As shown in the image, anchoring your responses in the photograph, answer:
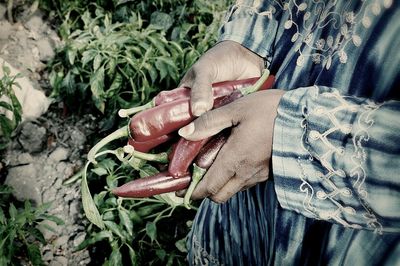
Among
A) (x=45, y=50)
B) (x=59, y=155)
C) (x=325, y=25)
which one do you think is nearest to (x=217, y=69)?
(x=325, y=25)

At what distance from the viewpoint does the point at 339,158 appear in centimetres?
71

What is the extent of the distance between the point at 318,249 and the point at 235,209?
0.33m

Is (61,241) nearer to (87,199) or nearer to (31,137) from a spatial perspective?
(31,137)

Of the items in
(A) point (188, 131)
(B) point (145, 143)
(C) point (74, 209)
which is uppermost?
(A) point (188, 131)

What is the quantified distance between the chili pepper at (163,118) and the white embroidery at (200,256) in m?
0.48

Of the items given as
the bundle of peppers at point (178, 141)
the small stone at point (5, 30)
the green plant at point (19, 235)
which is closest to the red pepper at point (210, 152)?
the bundle of peppers at point (178, 141)

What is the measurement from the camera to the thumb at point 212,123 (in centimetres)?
84

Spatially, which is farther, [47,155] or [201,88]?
[47,155]

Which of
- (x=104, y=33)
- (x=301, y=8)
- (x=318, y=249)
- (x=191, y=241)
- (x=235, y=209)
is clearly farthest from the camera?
(x=104, y=33)

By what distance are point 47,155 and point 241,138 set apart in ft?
6.36

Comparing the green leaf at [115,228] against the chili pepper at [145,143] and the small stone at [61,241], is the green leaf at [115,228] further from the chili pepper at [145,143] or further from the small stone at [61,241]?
the chili pepper at [145,143]

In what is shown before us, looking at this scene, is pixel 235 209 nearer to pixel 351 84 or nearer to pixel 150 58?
pixel 351 84

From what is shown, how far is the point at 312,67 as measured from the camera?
909mm

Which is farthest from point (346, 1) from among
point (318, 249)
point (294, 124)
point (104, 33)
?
point (104, 33)
